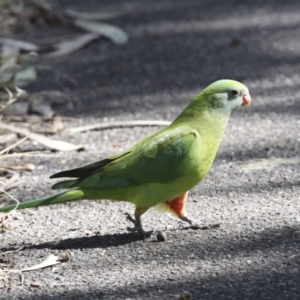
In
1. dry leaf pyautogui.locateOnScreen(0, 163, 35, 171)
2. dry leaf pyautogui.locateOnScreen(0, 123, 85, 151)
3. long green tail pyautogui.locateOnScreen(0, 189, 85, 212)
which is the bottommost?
dry leaf pyautogui.locateOnScreen(0, 163, 35, 171)

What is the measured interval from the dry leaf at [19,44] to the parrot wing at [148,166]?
3325mm

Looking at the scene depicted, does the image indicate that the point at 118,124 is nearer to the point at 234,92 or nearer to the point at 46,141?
the point at 46,141

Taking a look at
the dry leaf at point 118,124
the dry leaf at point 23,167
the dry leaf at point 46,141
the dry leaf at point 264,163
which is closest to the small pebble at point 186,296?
the dry leaf at point 264,163

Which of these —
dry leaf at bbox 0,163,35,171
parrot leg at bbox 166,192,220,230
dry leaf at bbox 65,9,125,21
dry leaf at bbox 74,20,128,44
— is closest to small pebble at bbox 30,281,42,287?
parrot leg at bbox 166,192,220,230

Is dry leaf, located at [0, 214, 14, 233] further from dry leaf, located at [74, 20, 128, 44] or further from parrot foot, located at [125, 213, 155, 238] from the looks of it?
dry leaf, located at [74, 20, 128, 44]

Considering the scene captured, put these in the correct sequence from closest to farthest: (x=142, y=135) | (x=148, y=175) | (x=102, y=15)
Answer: (x=148, y=175) → (x=142, y=135) → (x=102, y=15)

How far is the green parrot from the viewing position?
377 centimetres

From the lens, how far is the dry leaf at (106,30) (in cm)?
740

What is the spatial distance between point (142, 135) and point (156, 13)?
300 centimetres

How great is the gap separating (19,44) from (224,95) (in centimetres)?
343

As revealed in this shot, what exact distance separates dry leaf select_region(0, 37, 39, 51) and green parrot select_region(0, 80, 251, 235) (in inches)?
129

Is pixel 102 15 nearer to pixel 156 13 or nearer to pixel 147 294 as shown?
pixel 156 13

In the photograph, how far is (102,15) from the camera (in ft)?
25.7

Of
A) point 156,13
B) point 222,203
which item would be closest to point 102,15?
point 156,13
